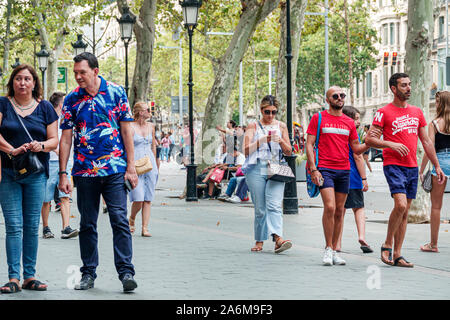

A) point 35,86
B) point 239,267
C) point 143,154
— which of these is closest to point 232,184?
point 143,154

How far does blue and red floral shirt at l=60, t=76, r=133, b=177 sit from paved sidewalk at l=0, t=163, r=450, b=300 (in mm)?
1003

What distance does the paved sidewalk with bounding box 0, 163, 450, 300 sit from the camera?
280 inches

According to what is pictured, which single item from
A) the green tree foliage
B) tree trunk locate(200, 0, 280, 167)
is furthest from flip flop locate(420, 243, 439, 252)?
the green tree foliage

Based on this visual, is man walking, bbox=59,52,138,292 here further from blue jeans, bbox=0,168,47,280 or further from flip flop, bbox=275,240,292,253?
flip flop, bbox=275,240,292,253

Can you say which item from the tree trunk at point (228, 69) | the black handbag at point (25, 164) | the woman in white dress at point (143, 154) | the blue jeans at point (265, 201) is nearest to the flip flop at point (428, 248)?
the blue jeans at point (265, 201)

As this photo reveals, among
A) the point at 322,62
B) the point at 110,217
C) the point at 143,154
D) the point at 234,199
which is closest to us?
the point at 110,217

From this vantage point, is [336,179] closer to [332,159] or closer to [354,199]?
[332,159]

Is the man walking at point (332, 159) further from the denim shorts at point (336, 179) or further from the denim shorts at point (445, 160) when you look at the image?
the denim shorts at point (445, 160)

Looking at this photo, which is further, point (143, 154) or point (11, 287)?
point (143, 154)

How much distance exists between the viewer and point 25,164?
727 centimetres

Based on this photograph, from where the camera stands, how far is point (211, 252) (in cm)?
994

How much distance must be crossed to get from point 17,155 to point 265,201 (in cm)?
374

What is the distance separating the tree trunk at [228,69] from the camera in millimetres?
21953
